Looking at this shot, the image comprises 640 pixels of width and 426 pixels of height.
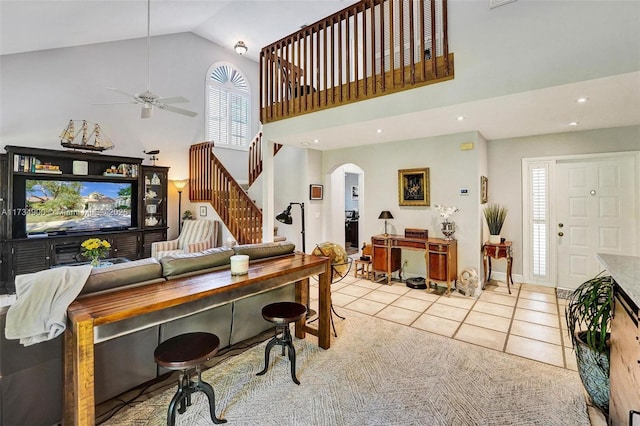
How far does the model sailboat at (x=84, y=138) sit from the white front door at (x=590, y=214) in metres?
7.91

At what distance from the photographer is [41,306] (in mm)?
1470

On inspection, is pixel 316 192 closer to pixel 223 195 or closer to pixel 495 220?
pixel 223 195

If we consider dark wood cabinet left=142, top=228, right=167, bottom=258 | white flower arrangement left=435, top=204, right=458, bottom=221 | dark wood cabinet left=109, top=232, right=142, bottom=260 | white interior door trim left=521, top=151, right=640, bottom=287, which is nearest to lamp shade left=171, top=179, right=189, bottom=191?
dark wood cabinet left=142, top=228, right=167, bottom=258

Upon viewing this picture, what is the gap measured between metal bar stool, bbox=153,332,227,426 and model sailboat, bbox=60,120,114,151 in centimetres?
494

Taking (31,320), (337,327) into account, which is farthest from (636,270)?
(31,320)

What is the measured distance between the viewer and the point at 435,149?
479cm

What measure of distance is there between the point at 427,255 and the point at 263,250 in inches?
115

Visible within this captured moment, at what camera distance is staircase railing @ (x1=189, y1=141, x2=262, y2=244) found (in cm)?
541

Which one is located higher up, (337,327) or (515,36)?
(515,36)

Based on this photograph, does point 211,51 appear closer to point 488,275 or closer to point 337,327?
point 337,327

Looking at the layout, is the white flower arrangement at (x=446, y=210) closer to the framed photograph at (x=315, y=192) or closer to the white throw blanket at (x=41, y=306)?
the framed photograph at (x=315, y=192)

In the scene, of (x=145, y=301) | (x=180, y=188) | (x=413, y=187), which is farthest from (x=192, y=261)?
(x=180, y=188)

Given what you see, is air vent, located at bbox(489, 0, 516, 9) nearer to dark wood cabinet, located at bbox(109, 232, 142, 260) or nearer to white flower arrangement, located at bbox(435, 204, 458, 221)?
white flower arrangement, located at bbox(435, 204, 458, 221)

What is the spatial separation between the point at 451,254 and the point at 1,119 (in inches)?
292
